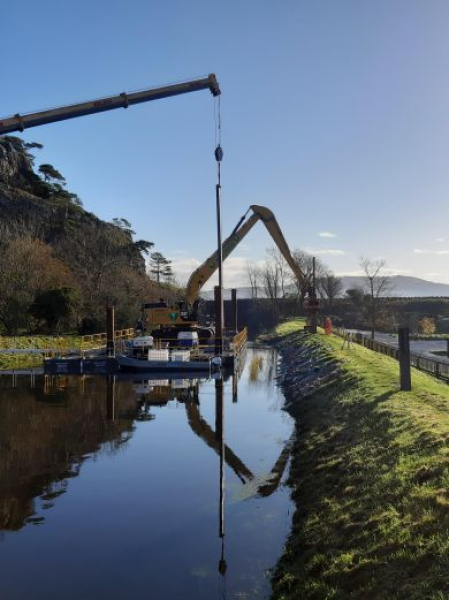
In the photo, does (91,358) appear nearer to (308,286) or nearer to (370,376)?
(370,376)

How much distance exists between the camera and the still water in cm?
803

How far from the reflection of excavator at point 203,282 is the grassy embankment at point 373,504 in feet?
78.6

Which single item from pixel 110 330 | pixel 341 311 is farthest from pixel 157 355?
pixel 341 311

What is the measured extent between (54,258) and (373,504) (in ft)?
168

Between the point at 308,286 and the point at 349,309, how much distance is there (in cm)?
4462

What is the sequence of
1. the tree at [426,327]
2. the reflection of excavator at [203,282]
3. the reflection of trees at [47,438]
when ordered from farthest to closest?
the tree at [426,327], the reflection of excavator at [203,282], the reflection of trees at [47,438]

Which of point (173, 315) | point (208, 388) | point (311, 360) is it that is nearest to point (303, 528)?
point (208, 388)

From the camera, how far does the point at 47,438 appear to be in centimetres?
1631

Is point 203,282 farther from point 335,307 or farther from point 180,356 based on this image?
point 335,307

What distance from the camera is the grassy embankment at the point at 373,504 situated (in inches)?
247

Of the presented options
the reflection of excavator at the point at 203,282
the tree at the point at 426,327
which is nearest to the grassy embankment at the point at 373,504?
the reflection of excavator at the point at 203,282

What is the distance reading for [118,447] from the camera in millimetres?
15539

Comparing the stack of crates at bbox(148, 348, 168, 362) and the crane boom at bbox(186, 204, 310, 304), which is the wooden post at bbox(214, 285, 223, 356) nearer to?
the stack of crates at bbox(148, 348, 168, 362)

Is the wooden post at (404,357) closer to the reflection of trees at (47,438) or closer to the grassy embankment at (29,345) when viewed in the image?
the reflection of trees at (47,438)
